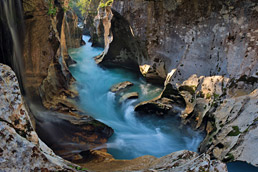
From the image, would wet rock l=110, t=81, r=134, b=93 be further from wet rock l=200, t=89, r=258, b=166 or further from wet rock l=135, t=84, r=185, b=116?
wet rock l=200, t=89, r=258, b=166

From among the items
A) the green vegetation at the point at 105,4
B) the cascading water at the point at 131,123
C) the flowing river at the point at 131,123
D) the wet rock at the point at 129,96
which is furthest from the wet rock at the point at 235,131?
the green vegetation at the point at 105,4

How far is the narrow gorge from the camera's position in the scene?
4.35m

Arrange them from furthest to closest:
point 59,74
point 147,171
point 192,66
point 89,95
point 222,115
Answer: point 89,95
point 59,74
point 192,66
point 222,115
point 147,171

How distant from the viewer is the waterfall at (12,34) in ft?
17.7

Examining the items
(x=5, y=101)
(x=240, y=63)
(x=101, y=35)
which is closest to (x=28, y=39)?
(x=5, y=101)

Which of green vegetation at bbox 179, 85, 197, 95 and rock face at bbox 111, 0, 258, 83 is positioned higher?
rock face at bbox 111, 0, 258, 83

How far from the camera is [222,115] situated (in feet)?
20.8

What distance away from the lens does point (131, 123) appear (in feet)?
27.9

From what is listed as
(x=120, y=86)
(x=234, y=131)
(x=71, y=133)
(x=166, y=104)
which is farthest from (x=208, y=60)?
(x=71, y=133)

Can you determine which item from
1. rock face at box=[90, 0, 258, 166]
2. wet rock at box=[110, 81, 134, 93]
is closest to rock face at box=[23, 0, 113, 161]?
rock face at box=[90, 0, 258, 166]

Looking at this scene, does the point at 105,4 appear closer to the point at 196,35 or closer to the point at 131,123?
the point at 196,35

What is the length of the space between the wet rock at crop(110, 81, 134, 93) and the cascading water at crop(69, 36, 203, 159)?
326 millimetres

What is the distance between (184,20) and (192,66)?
6.72 feet

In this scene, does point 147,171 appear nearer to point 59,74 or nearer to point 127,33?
point 59,74
